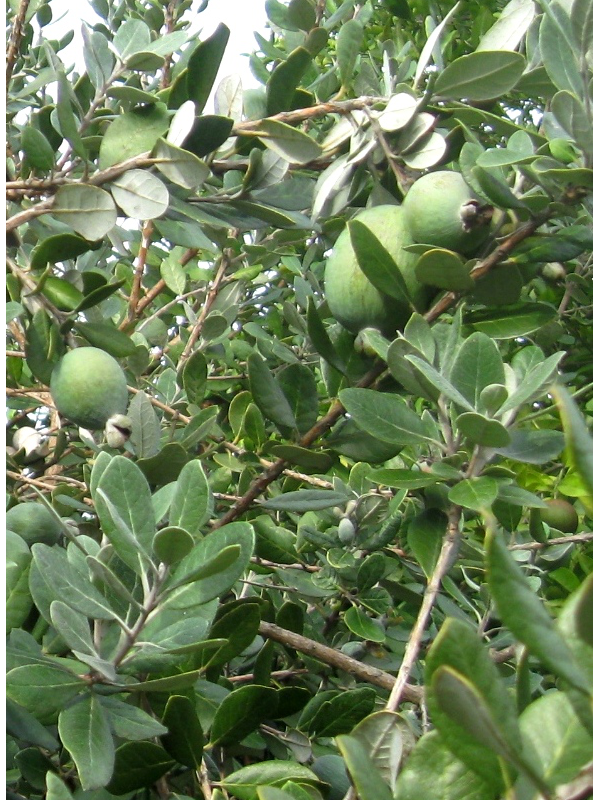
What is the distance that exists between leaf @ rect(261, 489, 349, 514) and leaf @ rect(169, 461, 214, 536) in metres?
0.35

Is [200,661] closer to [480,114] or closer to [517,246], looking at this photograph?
[517,246]

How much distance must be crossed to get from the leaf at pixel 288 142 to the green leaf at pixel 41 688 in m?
0.61

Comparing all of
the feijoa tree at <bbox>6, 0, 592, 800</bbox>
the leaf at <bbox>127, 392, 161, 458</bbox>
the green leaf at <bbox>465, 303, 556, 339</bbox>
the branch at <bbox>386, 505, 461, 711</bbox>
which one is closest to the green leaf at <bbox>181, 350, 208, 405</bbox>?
the feijoa tree at <bbox>6, 0, 592, 800</bbox>

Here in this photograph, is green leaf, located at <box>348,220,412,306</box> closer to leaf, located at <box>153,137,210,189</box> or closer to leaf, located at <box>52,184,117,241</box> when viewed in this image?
leaf, located at <box>153,137,210,189</box>

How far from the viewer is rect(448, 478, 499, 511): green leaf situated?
29.7 inches

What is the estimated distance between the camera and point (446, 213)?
883mm

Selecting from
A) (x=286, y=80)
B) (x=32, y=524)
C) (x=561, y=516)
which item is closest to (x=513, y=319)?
(x=286, y=80)

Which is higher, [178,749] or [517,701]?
[517,701]

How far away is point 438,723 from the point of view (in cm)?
36

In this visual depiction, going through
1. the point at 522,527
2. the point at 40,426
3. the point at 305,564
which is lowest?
the point at 522,527

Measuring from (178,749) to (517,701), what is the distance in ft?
1.35

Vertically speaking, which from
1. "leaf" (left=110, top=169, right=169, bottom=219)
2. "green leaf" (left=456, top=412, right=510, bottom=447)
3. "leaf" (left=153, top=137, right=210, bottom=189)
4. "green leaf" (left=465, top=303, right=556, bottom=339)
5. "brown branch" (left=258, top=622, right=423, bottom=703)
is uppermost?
"leaf" (left=153, top=137, right=210, bottom=189)

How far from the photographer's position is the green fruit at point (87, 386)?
972 millimetres

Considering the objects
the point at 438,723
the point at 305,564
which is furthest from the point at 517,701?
the point at 305,564
